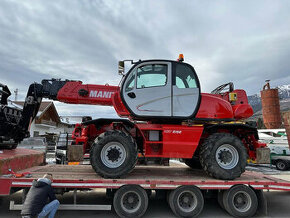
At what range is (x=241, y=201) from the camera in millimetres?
5859

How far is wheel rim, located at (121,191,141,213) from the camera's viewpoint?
5.46m

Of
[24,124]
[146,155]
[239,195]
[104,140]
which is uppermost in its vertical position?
[24,124]

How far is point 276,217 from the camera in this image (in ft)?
19.4

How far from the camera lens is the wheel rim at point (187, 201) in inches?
220

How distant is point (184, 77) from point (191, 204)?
342 cm

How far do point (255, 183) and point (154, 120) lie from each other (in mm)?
3157

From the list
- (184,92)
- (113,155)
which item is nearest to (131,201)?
(113,155)

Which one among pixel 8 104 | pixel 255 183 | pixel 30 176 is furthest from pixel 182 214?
pixel 8 104

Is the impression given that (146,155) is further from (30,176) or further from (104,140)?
(30,176)

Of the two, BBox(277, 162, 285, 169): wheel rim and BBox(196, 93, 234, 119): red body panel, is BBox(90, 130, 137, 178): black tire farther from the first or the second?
BBox(277, 162, 285, 169): wheel rim

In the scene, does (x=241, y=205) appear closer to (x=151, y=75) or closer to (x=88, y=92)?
(x=151, y=75)

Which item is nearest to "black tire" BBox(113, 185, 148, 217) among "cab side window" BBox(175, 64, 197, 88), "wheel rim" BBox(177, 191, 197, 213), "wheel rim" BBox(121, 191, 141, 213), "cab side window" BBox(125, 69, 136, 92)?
"wheel rim" BBox(121, 191, 141, 213)

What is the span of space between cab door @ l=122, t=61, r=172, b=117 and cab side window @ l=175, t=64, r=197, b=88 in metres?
0.24

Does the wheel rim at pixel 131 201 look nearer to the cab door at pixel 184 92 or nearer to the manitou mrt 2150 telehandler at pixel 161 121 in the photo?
the manitou mrt 2150 telehandler at pixel 161 121
